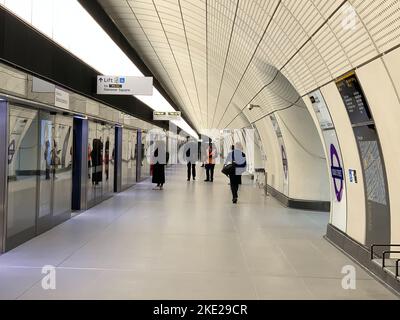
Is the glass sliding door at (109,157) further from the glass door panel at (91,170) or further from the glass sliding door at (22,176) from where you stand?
the glass sliding door at (22,176)

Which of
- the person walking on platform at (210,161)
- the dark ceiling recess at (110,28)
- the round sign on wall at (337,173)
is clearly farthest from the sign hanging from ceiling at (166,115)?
the round sign on wall at (337,173)

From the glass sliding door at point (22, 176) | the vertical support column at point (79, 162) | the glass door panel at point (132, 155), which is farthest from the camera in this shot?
the glass door panel at point (132, 155)

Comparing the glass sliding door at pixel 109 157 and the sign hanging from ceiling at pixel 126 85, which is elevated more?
the sign hanging from ceiling at pixel 126 85

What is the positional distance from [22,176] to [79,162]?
3730mm

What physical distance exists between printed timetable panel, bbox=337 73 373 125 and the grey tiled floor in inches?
74.2

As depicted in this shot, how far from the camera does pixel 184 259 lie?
6043mm

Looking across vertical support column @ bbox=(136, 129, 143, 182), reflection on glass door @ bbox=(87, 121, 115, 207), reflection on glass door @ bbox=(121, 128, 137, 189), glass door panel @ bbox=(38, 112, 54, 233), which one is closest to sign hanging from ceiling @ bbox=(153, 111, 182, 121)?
vertical support column @ bbox=(136, 129, 143, 182)

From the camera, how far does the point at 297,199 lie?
37.6 feet

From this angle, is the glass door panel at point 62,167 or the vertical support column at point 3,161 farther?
the glass door panel at point 62,167

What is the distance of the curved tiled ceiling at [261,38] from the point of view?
14.5 feet

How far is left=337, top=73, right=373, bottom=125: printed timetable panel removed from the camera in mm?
5363

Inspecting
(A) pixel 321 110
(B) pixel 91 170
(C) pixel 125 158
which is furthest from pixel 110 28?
(C) pixel 125 158

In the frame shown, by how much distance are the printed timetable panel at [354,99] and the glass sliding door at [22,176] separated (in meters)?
4.46
